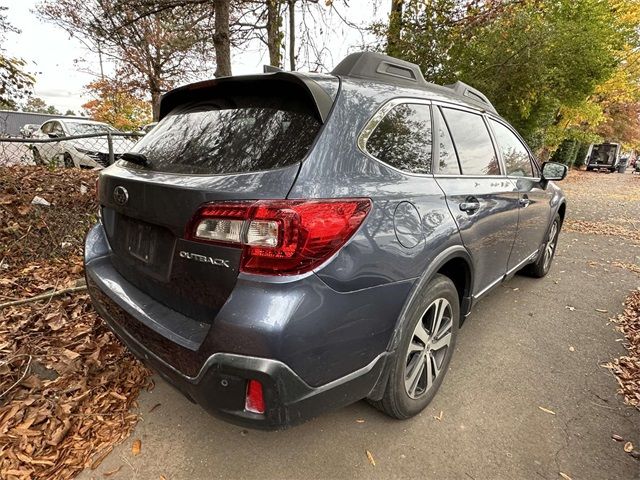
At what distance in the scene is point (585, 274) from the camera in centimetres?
490

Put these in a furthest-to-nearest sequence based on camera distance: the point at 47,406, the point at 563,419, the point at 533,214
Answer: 1. the point at 533,214
2. the point at 563,419
3. the point at 47,406

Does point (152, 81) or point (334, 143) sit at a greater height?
point (152, 81)

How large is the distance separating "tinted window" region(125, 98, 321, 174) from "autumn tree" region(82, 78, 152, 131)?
704 inches

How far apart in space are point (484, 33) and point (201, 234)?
30.0 ft

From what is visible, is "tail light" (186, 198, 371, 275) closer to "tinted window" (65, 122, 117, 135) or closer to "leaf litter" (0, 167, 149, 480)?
"leaf litter" (0, 167, 149, 480)

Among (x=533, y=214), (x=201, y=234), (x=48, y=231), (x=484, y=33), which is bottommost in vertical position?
(x=48, y=231)

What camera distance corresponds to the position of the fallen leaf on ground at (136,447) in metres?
1.91

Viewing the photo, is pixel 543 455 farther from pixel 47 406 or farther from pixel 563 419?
pixel 47 406

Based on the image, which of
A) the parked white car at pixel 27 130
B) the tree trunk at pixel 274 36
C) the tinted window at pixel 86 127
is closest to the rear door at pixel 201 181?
the tree trunk at pixel 274 36

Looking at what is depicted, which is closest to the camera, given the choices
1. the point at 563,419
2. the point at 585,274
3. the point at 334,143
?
the point at 334,143

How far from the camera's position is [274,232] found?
4.62 ft

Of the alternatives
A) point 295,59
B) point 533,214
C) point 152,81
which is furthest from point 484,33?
point 152,81

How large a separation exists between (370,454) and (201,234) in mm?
1437

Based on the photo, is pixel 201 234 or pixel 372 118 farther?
pixel 372 118
